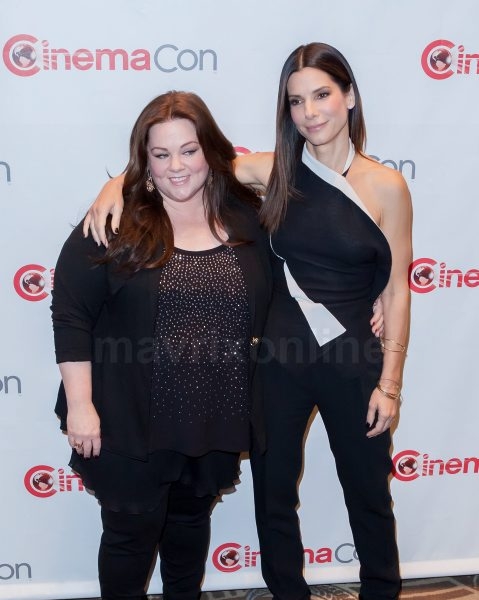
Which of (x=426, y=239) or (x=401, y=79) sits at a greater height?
(x=401, y=79)

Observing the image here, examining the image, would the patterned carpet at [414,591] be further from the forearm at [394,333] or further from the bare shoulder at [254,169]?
the bare shoulder at [254,169]

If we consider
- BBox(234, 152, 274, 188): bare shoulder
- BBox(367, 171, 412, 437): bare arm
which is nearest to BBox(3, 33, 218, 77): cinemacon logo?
BBox(234, 152, 274, 188): bare shoulder

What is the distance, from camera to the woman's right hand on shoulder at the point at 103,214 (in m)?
1.76

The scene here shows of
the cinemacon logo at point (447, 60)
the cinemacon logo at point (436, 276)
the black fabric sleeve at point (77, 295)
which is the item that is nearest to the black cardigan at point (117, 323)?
the black fabric sleeve at point (77, 295)

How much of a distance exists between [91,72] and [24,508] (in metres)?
1.34

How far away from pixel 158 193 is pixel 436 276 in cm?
94

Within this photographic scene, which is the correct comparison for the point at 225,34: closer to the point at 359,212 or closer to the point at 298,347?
the point at 359,212

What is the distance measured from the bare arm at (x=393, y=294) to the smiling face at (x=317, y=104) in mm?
180

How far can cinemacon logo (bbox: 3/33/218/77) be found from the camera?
202 centimetres

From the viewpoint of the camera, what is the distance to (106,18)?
6.66ft

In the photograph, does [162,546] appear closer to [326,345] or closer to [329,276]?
[326,345]

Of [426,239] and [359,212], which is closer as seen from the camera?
[359,212]

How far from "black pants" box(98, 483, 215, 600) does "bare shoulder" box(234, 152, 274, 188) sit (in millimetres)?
817

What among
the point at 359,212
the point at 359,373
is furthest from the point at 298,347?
the point at 359,212
